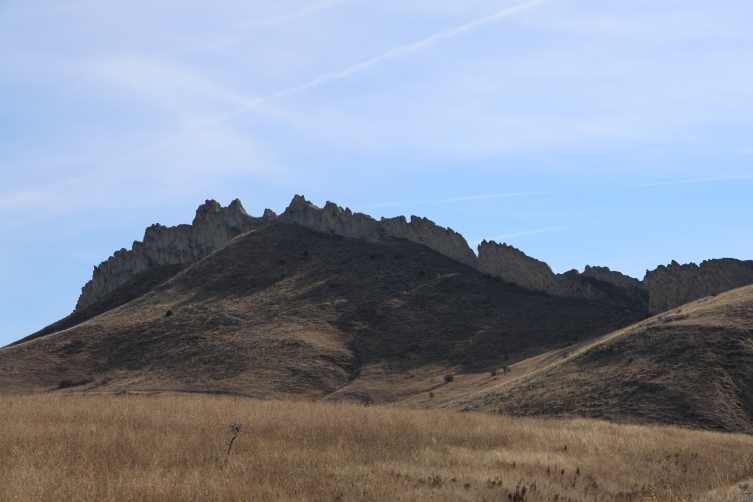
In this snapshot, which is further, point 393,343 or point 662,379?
point 393,343

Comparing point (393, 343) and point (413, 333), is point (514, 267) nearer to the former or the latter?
point (413, 333)

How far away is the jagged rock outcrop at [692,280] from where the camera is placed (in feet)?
133

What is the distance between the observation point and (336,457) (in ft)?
35.6

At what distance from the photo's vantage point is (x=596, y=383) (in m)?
25.2

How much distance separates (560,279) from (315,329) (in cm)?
2334

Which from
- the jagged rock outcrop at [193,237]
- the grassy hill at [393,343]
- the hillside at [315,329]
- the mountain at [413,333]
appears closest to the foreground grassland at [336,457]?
the grassy hill at [393,343]

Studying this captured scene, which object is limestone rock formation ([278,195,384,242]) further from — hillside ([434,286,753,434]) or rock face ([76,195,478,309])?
hillside ([434,286,753,434])

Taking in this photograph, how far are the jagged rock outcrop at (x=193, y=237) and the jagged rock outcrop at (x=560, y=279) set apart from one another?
35.0 metres

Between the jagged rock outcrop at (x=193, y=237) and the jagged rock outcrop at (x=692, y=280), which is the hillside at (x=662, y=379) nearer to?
the jagged rock outcrop at (x=692, y=280)

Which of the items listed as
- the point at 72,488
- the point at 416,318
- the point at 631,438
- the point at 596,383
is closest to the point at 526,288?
the point at 416,318

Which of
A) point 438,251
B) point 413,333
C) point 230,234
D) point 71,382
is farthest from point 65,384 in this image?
point 438,251

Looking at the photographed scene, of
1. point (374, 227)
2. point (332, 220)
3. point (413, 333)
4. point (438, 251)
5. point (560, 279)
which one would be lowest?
point (413, 333)

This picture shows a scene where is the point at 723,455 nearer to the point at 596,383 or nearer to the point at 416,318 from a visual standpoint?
the point at 596,383

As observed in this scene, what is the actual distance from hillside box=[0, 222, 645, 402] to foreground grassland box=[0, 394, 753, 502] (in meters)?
23.2
